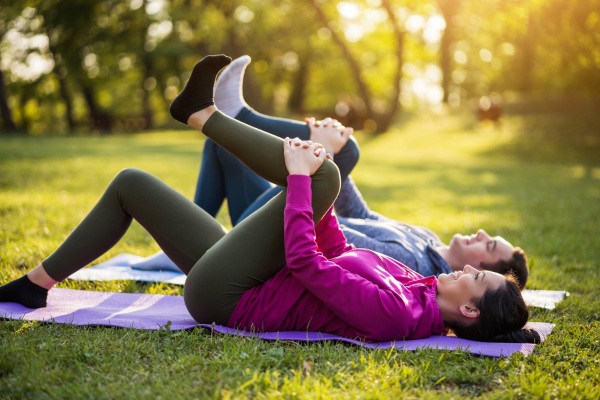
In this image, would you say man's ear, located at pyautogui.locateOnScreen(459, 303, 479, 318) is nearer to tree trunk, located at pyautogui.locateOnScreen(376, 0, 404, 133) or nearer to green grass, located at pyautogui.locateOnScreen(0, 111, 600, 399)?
green grass, located at pyautogui.locateOnScreen(0, 111, 600, 399)

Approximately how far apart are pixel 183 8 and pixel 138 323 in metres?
28.7

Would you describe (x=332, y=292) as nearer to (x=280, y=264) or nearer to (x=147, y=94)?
(x=280, y=264)

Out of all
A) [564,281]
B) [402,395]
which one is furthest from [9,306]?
[564,281]

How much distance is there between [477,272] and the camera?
3.25 meters

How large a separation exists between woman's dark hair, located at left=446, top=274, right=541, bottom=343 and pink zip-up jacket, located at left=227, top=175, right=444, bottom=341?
7.5 inches

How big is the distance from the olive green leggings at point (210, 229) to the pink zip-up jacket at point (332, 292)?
0.10 m

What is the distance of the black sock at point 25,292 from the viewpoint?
3.57 meters

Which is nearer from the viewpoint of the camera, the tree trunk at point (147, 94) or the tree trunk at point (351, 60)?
the tree trunk at point (351, 60)

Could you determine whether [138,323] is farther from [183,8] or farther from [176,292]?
[183,8]

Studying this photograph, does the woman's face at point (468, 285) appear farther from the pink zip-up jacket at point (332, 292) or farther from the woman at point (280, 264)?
the pink zip-up jacket at point (332, 292)

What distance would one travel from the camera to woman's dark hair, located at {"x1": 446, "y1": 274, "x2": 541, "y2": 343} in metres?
3.17

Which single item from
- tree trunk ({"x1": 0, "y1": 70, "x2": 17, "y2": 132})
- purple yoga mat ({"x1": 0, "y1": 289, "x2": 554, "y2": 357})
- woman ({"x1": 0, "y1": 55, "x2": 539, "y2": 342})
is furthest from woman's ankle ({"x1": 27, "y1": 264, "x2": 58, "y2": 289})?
tree trunk ({"x1": 0, "y1": 70, "x2": 17, "y2": 132})

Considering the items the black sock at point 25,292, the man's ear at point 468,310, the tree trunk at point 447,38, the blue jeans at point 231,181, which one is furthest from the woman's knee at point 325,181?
the tree trunk at point 447,38

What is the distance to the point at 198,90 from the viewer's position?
123 inches
